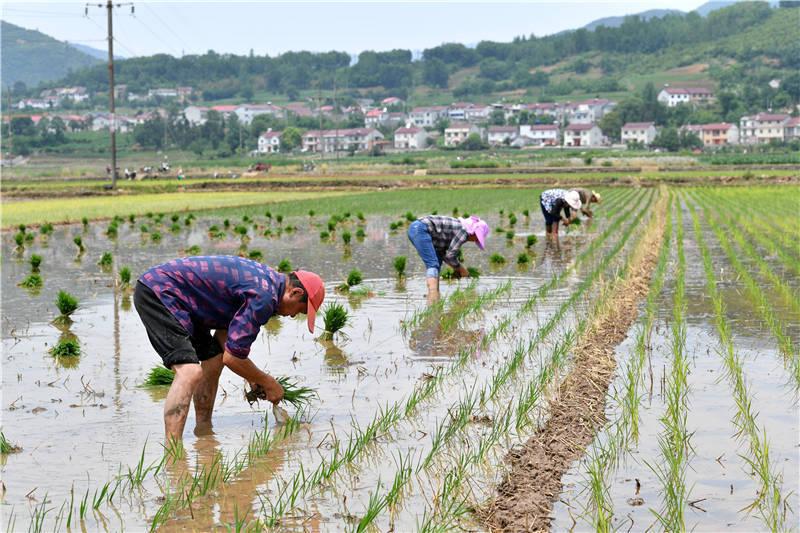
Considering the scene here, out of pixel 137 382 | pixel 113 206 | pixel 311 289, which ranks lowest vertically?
pixel 137 382

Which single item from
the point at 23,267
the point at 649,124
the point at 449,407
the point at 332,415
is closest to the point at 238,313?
the point at 332,415

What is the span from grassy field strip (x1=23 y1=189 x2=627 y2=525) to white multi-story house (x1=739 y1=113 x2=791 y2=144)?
115 meters

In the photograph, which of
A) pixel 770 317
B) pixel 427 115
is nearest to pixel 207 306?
pixel 770 317

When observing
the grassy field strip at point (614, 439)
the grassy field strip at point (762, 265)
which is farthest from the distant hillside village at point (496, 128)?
the grassy field strip at point (614, 439)

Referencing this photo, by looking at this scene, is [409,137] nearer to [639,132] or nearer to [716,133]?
[639,132]

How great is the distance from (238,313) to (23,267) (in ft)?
35.5

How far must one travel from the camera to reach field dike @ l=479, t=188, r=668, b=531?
4473 mm

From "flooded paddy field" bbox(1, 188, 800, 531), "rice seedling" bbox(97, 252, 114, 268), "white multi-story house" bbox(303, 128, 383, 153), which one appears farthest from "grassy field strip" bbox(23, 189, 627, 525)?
"white multi-story house" bbox(303, 128, 383, 153)

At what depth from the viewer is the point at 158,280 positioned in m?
5.54

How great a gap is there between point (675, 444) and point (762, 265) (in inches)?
342

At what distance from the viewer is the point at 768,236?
59.1ft

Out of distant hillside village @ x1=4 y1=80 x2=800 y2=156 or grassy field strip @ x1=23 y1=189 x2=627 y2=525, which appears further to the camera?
distant hillside village @ x1=4 y1=80 x2=800 y2=156

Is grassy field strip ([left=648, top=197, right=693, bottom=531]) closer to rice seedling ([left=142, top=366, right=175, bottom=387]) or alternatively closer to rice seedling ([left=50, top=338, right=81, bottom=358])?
rice seedling ([left=142, top=366, right=175, bottom=387])

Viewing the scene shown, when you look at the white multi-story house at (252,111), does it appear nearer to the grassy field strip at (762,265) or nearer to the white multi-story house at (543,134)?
the white multi-story house at (543,134)
